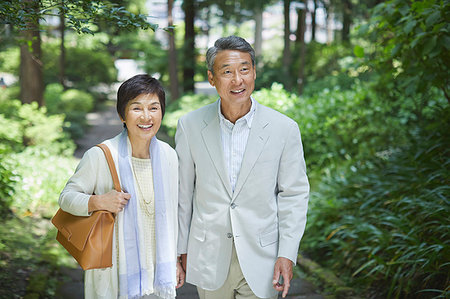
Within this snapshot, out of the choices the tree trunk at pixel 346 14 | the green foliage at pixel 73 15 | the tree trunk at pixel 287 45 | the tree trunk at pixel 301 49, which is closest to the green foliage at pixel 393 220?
the green foliage at pixel 73 15

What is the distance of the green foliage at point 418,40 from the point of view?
12.5 feet

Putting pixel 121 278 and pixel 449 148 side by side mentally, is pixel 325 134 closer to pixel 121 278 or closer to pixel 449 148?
pixel 449 148

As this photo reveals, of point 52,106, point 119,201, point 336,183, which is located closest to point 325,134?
point 336,183

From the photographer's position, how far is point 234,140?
2527 millimetres

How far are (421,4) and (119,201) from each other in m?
3.06

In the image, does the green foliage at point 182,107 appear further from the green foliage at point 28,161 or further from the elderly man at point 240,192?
the elderly man at point 240,192

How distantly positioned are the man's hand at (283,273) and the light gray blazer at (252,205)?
1.2 inches

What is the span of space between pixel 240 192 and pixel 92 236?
0.75 metres

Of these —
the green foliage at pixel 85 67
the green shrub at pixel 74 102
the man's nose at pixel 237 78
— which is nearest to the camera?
the man's nose at pixel 237 78

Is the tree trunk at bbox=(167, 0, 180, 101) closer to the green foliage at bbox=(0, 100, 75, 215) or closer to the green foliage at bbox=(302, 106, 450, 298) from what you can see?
the green foliage at bbox=(0, 100, 75, 215)

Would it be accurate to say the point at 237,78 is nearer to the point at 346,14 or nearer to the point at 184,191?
the point at 184,191

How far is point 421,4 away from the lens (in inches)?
154

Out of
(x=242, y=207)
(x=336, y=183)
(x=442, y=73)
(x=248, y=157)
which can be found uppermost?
(x=442, y=73)

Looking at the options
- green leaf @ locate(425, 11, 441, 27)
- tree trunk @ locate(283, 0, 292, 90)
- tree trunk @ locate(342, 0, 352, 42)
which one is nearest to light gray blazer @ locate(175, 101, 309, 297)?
green leaf @ locate(425, 11, 441, 27)
